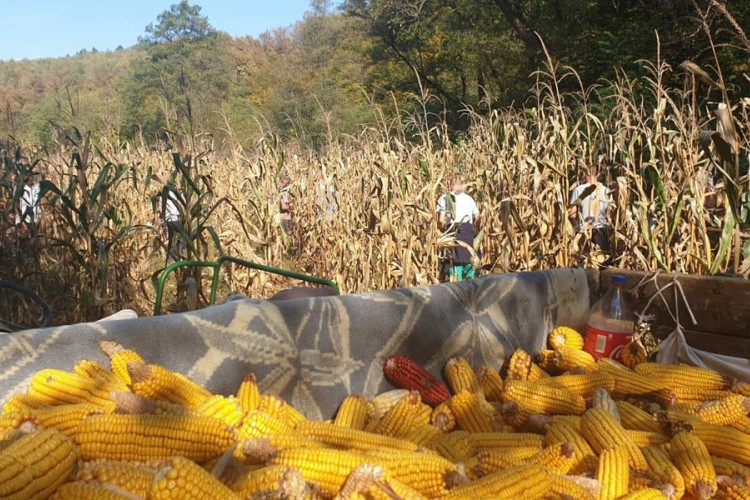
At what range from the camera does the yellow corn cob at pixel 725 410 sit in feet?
9.49

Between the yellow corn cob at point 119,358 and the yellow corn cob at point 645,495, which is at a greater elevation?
the yellow corn cob at point 119,358

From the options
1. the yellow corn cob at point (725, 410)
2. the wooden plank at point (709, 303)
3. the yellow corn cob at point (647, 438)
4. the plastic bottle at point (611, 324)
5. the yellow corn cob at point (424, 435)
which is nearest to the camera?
the yellow corn cob at point (424, 435)

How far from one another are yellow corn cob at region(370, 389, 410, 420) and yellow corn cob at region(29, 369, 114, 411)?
1135 mm

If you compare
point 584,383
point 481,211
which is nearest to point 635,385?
point 584,383

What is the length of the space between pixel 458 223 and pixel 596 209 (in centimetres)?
189

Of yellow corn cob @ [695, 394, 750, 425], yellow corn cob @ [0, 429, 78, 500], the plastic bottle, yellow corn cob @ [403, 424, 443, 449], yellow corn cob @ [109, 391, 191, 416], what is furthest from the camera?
the plastic bottle

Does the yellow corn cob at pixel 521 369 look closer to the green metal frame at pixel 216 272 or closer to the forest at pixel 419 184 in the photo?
the green metal frame at pixel 216 272

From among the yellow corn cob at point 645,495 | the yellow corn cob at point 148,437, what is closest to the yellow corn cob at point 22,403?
the yellow corn cob at point 148,437

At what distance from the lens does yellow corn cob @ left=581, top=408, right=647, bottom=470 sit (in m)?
2.42

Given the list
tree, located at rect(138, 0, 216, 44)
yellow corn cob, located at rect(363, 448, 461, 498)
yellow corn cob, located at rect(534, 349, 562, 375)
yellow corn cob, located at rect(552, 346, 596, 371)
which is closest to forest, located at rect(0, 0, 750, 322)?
yellow corn cob, located at rect(552, 346, 596, 371)

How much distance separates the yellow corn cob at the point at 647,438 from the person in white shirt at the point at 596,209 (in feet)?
6.40

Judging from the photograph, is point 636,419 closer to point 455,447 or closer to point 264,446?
point 455,447

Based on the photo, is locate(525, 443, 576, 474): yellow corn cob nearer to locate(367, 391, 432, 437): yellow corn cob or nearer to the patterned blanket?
locate(367, 391, 432, 437): yellow corn cob

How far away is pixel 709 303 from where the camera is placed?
3480 mm
